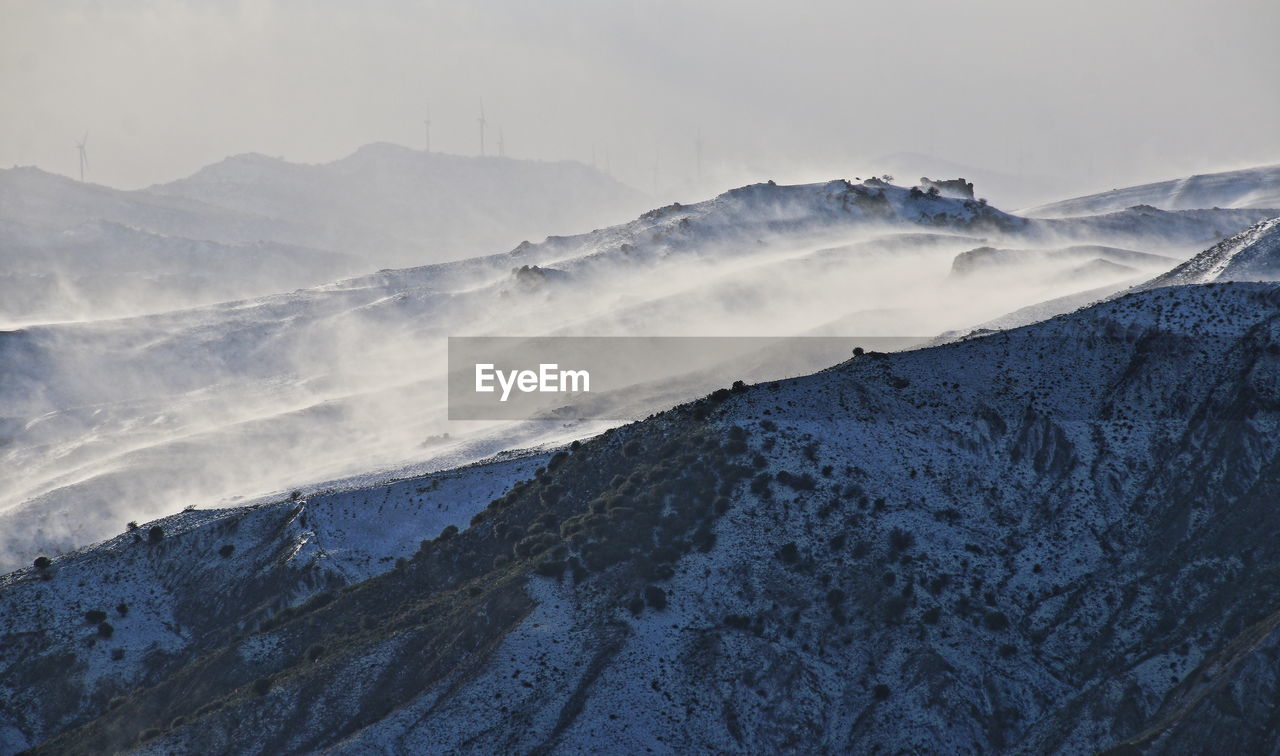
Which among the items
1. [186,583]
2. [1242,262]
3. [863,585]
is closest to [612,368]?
[1242,262]

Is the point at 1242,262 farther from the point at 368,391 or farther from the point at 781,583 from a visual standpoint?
the point at 368,391

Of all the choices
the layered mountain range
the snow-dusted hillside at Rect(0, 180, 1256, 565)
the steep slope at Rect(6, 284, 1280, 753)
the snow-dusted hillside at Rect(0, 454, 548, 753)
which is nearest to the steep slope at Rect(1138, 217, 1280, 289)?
the layered mountain range

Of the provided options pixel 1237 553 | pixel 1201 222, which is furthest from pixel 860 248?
pixel 1237 553

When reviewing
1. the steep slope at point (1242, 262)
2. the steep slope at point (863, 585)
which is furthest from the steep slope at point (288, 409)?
the steep slope at point (1242, 262)

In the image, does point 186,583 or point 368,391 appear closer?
point 186,583

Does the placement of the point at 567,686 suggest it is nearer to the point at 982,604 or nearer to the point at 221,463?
the point at 982,604
